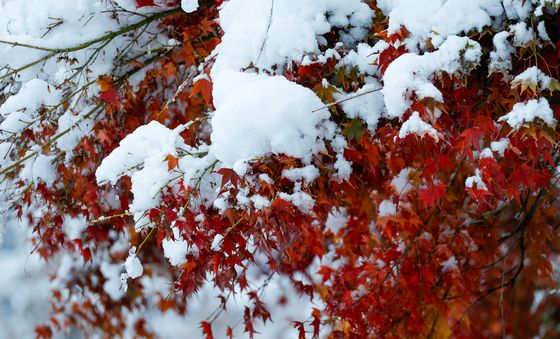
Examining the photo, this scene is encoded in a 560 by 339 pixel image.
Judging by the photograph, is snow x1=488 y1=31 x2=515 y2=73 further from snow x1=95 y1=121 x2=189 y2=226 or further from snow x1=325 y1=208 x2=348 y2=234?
snow x1=325 y1=208 x2=348 y2=234

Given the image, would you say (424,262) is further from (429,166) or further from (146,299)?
(146,299)

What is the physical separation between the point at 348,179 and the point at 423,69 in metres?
0.64

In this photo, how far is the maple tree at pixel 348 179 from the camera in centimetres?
236

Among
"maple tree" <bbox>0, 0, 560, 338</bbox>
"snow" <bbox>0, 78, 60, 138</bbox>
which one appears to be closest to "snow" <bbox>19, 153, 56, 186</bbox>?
"maple tree" <bbox>0, 0, 560, 338</bbox>

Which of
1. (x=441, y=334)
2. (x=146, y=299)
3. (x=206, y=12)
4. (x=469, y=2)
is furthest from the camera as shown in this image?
(x=146, y=299)

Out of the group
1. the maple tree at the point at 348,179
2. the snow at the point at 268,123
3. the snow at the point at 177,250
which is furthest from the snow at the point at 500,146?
the snow at the point at 177,250

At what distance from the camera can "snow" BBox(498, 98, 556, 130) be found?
7.11 ft

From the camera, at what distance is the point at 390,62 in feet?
8.03

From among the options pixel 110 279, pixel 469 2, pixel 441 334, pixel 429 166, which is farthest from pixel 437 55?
pixel 110 279

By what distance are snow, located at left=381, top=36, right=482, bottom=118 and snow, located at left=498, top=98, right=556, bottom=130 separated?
26cm

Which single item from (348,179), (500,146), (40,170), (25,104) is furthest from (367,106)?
(40,170)

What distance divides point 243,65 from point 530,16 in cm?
126

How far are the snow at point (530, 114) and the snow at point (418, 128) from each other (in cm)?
31

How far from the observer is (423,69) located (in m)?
2.26
